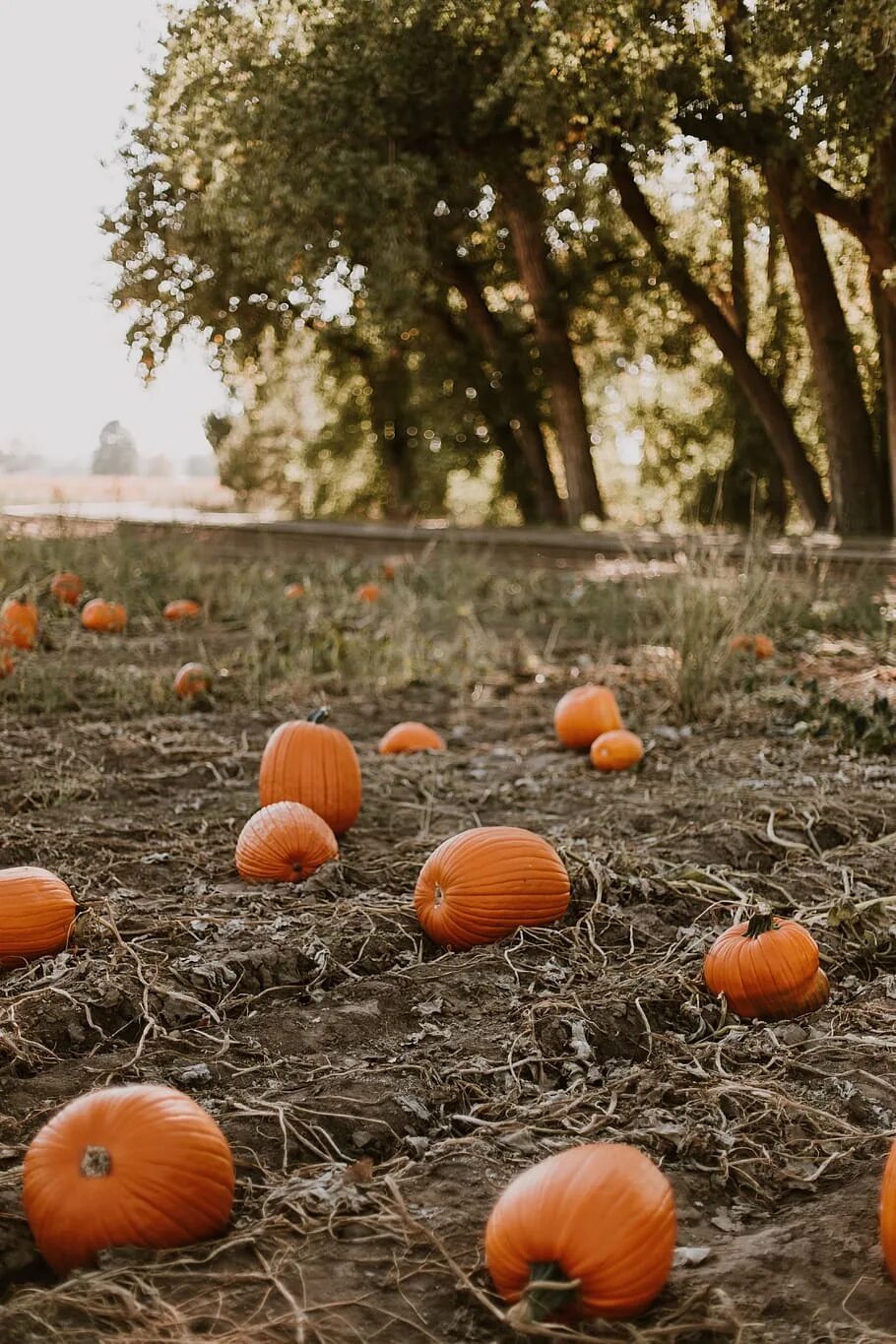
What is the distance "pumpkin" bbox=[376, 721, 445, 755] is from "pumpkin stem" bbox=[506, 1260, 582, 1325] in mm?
3864

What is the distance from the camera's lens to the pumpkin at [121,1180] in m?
2.12

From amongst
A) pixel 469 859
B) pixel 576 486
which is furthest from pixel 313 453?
pixel 469 859

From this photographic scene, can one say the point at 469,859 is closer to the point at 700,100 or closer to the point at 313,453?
the point at 700,100

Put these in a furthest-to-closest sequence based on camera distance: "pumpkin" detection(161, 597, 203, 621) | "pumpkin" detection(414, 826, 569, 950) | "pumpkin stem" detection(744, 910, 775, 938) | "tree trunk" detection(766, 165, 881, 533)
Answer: "tree trunk" detection(766, 165, 881, 533) < "pumpkin" detection(161, 597, 203, 621) < "pumpkin" detection(414, 826, 569, 950) < "pumpkin stem" detection(744, 910, 775, 938)

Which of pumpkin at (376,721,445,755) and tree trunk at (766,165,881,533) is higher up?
tree trunk at (766,165,881,533)

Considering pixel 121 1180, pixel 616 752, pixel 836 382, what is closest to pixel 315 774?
pixel 616 752

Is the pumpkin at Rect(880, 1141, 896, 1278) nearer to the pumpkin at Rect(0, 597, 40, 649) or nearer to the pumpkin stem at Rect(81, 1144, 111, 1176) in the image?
the pumpkin stem at Rect(81, 1144, 111, 1176)

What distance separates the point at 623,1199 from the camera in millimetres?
1983

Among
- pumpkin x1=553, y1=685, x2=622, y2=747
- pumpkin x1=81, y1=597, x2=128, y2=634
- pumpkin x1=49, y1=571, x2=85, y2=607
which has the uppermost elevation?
pumpkin x1=49, y1=571, x2=85, y2=607

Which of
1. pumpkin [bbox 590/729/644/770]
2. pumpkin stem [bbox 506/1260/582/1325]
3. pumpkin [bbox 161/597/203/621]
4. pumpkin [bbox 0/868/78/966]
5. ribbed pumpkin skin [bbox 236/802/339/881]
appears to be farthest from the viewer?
pumpkin [bbox 161/597/203/621]

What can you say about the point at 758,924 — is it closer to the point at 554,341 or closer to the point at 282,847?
the point at 282,847

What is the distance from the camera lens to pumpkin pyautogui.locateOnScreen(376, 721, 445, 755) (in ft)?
19.0

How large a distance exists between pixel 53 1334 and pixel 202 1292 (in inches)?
9.5

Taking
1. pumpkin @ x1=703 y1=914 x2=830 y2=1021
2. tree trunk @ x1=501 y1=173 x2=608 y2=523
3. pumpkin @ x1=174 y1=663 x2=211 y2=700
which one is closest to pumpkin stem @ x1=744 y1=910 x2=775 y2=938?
pumpkin @ x1=703 y1=914 x2=830 y2=1021
